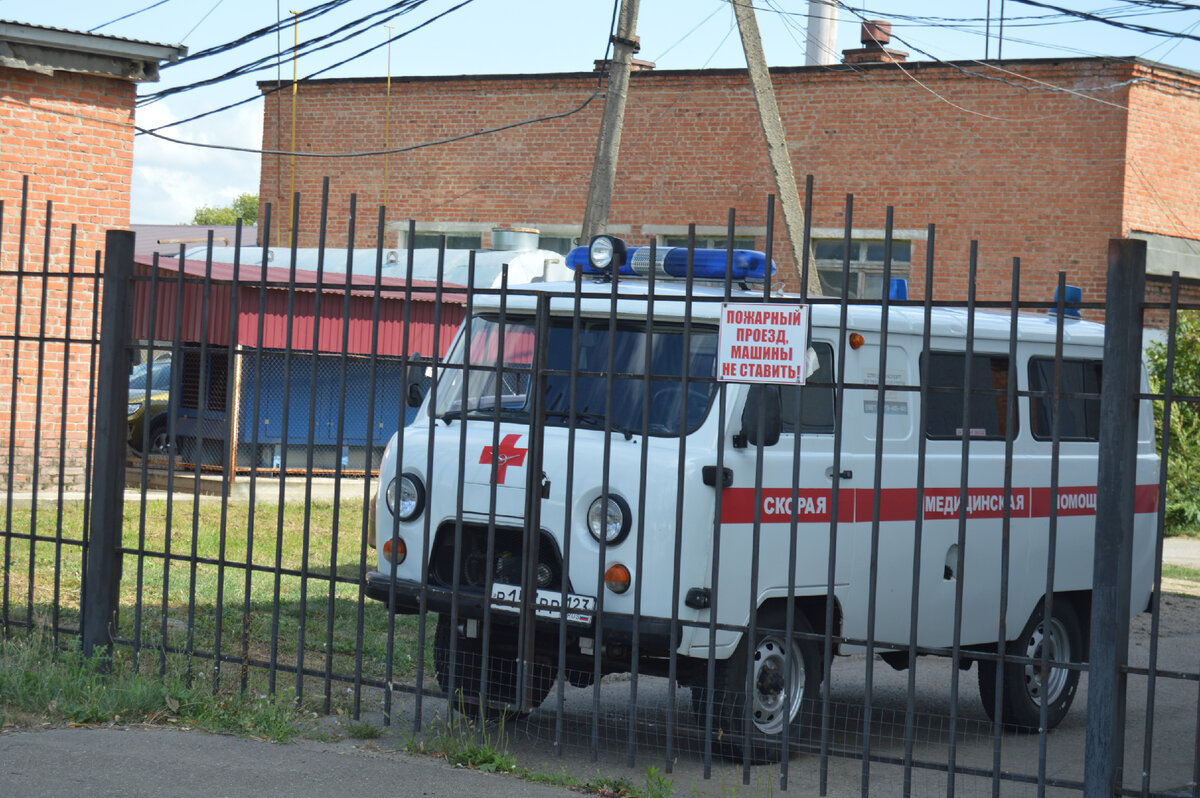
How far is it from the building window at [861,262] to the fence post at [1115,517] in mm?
17798

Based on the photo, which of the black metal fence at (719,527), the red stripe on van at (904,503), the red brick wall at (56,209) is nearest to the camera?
the black metal fence at (719,527)

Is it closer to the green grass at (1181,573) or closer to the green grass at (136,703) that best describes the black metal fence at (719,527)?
the green grass at (136,703)

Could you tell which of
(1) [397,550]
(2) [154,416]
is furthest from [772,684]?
(2) [154,416]

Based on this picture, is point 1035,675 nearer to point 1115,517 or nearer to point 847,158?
point 1115,517

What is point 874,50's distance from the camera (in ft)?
79.6

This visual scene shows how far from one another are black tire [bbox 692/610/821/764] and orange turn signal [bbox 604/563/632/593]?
0.57m

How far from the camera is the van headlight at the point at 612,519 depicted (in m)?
5.97

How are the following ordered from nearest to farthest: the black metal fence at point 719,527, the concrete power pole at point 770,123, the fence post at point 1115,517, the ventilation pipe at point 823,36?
the fence post at point 1115,517, the black metal fence at point 719,527, the concrete power pole at point 770,123, the ventilation pipe at point 823,36

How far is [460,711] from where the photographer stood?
6.50m

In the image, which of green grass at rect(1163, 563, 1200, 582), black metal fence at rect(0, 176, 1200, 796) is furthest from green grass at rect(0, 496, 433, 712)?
green grass at rect(1163, 563, 1200, 582)

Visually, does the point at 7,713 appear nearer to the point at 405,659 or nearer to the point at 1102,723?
the point at 405,659

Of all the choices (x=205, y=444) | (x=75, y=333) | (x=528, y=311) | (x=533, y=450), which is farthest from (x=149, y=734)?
(x=205, y=444)

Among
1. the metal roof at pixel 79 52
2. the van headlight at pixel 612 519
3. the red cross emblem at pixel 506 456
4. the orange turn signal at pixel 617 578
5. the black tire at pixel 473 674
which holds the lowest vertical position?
the black tire at pixel 473 674

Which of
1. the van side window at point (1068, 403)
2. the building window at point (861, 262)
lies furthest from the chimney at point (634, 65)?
the van side window at point (1068, 403)
